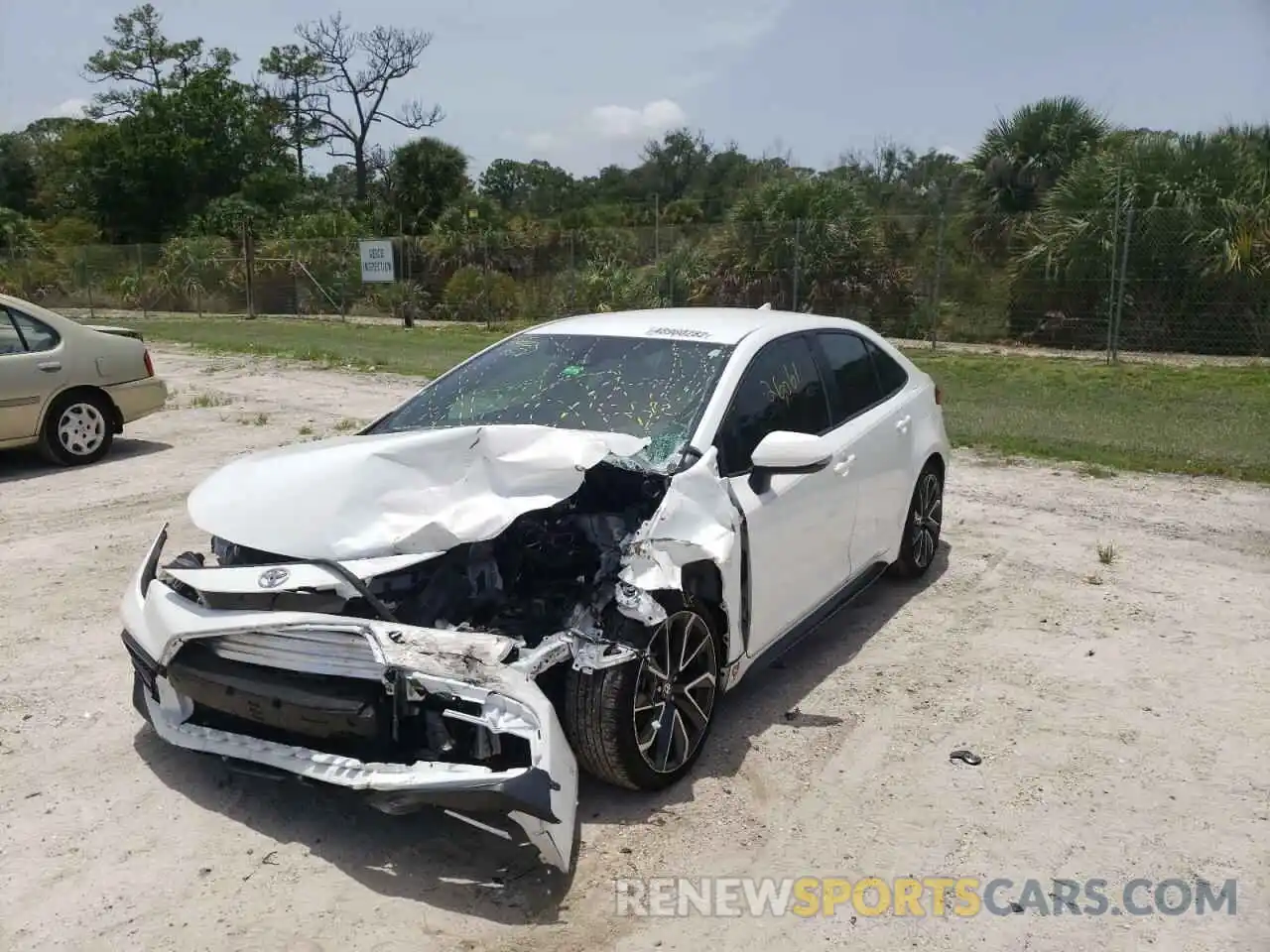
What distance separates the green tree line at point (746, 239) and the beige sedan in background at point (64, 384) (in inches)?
498

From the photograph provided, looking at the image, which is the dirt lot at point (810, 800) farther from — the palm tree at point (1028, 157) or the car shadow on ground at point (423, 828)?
the palm tree at point (1028, 157)

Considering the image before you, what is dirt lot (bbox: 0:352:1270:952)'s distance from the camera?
3150 mm

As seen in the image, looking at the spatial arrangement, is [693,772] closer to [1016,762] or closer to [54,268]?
[1016,762]

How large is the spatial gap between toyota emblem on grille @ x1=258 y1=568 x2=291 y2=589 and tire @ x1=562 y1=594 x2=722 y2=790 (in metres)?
0.96

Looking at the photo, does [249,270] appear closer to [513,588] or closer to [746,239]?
[746,239]

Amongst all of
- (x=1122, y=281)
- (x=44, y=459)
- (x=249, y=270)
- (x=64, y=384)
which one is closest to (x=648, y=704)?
(x=64, y=384)

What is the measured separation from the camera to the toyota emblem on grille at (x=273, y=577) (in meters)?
3.46

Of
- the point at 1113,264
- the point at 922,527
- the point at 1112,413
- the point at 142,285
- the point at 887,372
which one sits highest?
the point at 142,285

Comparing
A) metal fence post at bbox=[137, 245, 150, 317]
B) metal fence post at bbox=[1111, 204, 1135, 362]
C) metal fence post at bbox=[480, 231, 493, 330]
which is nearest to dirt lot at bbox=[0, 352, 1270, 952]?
metal fence post at bbox=[1111, 204, 1135, 362]

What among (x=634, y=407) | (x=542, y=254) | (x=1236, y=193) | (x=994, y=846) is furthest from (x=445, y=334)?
(x=994, y=846)

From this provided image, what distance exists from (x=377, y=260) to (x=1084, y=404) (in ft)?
63.5

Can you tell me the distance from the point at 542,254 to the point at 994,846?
77.1 feet

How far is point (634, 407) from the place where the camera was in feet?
14.9

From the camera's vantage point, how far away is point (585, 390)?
475cm
